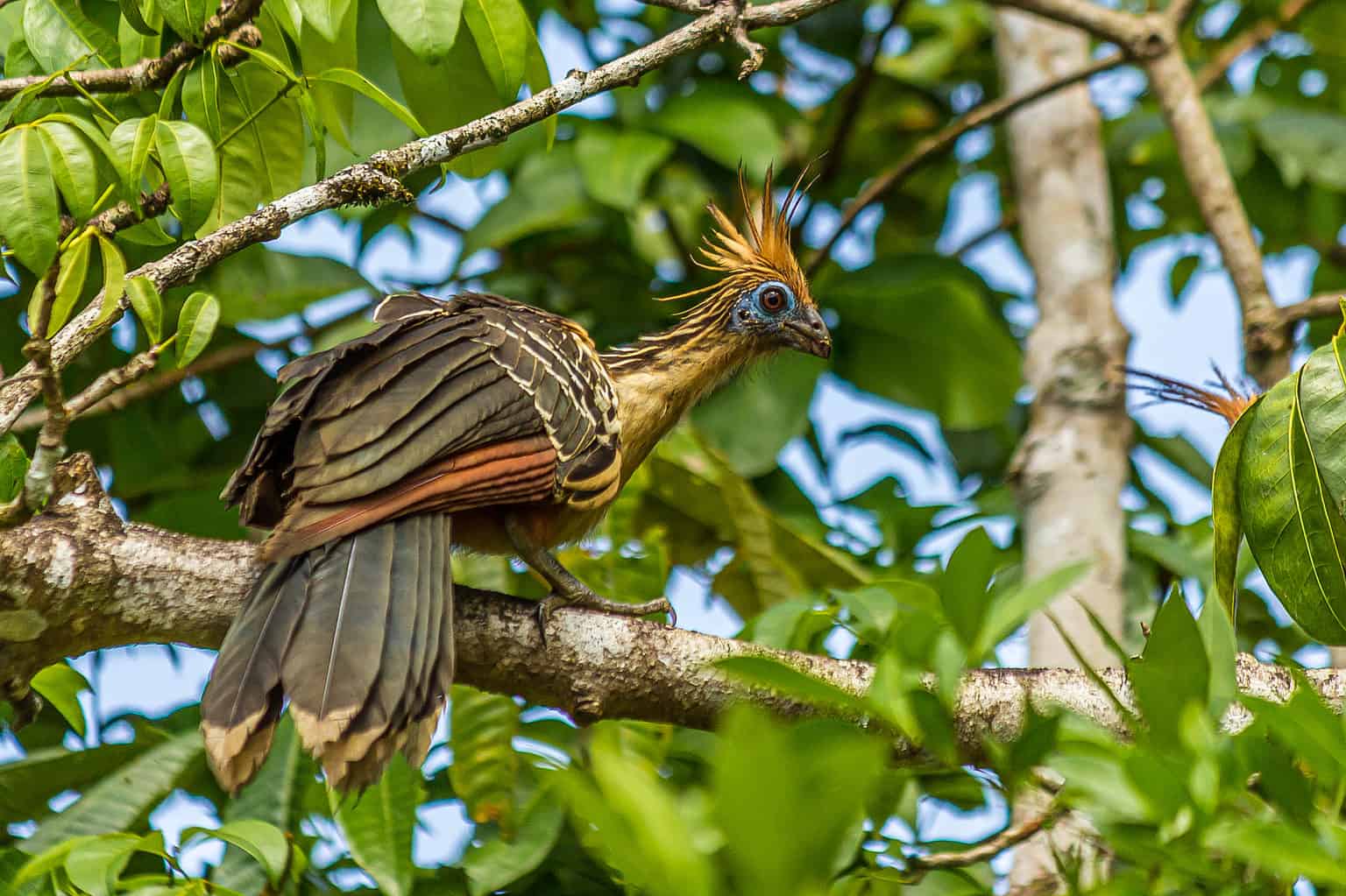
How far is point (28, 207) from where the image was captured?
6.79 feet

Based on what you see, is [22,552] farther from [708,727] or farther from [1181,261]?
[1181,261]

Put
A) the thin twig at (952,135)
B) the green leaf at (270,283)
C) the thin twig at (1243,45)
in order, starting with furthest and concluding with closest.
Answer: the thin twig at (1243,45) < the thin twig at (952,135) < the green leaf at (270,283)

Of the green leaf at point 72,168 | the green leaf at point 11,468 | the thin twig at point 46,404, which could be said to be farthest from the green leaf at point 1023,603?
the green leaf at point 11,468

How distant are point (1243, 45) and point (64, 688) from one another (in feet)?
14.9

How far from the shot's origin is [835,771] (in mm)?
1201

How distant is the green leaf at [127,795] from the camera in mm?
2883

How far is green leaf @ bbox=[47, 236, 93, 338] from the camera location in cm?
207

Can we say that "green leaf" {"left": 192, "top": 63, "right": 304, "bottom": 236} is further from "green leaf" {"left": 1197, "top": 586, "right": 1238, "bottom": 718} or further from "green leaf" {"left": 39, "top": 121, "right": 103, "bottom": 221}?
"green leaf" {"left": 1197, "top": 586, "right": 1238, "bottom": 718}

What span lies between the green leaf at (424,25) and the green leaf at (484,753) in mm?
1324

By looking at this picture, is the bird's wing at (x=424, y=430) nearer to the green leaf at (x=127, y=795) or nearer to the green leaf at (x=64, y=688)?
the green leaf at (x=64, y=688)

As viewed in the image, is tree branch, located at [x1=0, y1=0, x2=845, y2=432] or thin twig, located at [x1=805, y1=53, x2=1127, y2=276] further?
thin twig, located at [x1=805, y1=53, x2=1127, y2=276]

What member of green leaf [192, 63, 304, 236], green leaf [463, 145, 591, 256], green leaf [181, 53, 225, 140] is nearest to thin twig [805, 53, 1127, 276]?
green leaf [463, 145, 591, 256]

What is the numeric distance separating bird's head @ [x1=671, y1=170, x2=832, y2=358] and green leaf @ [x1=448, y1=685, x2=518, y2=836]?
1.23 meters

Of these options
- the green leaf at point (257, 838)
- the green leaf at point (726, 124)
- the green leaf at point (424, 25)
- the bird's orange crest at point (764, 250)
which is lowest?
the green leaf at point (257, 838)
